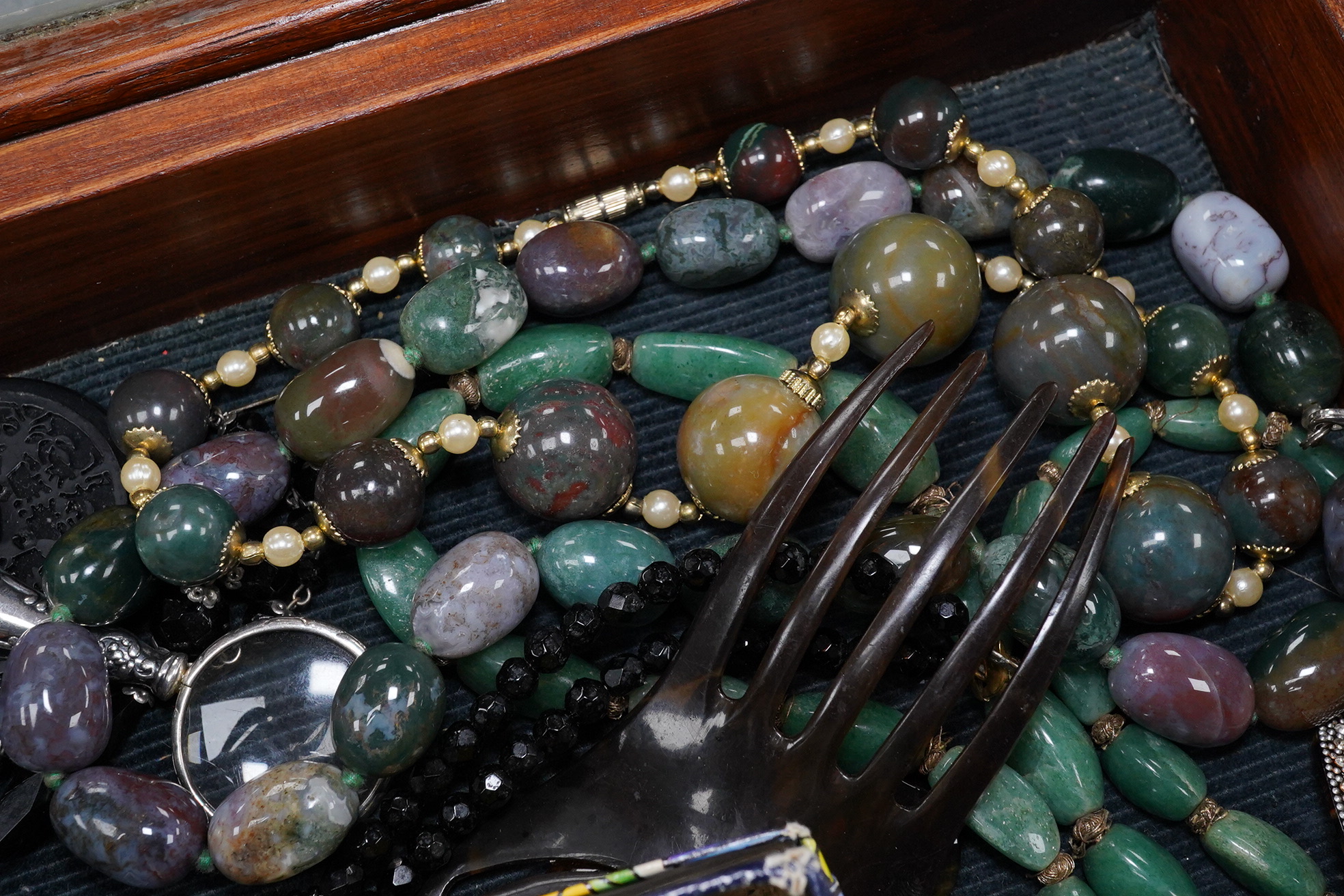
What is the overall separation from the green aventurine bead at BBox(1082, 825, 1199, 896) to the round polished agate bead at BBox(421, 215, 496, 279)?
2.13 ft

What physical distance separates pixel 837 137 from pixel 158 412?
594 mm

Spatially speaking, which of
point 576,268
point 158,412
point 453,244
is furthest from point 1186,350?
point 158,412

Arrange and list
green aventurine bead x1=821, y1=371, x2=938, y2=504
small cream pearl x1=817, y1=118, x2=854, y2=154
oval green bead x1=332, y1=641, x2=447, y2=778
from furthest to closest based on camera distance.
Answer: small cream pearl x1=817, y1=118, x2=854, y2=154 < green aventurine bead x1=821, y1=371, x2=938, y2=504 < oval green bead x1=332, y1=641, x2=447, y2=778

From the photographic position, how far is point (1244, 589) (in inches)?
34.1

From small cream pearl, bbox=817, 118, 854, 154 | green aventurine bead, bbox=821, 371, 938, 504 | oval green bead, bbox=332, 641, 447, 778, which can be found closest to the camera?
oval green bead, bbox=332, 641, 447, 778

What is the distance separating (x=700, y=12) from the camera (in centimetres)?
84

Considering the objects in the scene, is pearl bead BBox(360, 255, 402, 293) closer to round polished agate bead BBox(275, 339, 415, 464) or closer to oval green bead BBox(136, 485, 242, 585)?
round polished agate bead BBox(275, 339, 415, 464)

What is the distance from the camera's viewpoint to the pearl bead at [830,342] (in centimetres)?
88

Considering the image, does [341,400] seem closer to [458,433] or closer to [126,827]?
[458,433]

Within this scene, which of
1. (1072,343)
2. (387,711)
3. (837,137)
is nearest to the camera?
(387,711)

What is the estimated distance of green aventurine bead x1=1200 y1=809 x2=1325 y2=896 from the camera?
0.79 m

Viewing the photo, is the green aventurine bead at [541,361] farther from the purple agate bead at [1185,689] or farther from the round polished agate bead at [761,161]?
the purple agate bead at [1185,689]

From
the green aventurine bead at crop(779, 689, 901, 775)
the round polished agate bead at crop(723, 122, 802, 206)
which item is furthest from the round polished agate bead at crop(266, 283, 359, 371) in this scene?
the green aventurine bead at crop(779, 689, 901, 775)

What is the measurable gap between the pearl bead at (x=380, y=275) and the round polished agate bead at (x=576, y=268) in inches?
4.1
